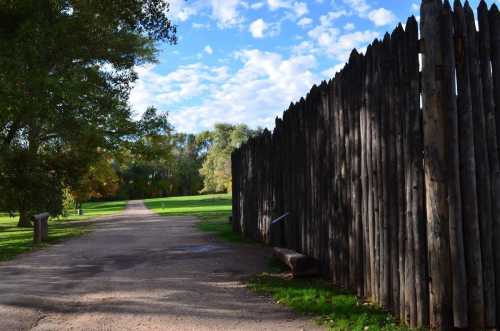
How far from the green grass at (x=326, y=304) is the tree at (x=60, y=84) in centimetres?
847

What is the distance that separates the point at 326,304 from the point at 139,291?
9.50 ft

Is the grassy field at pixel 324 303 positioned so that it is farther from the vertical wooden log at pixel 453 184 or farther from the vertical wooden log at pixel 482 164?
the vertical wooden log at pixel 482 164

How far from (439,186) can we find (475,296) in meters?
1.08

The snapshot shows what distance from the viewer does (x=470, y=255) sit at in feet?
15.8

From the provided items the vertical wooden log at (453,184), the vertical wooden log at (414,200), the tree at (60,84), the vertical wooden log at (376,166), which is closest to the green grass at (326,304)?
the vertical wooden log at (414,200)

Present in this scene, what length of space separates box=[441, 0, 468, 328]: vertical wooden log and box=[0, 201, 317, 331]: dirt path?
5.23ft

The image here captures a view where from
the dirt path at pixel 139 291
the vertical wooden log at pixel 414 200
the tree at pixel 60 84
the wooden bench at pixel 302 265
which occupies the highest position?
the tree at pixel 60 84

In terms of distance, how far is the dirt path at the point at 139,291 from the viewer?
5.84 m

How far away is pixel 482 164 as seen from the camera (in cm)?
489

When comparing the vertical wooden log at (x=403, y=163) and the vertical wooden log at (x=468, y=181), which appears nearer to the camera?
the vertical wooden log at (x=468, y=181)

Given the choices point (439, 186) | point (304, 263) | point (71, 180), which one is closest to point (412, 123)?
point (439, 186)

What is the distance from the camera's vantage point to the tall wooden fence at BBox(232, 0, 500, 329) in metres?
4.82

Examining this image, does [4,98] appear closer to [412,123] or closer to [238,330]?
[238,330]

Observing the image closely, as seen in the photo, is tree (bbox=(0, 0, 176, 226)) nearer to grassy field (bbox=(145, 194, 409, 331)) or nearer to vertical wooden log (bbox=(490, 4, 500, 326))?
grassy field (bbox=(145, 194, 409, 331))
